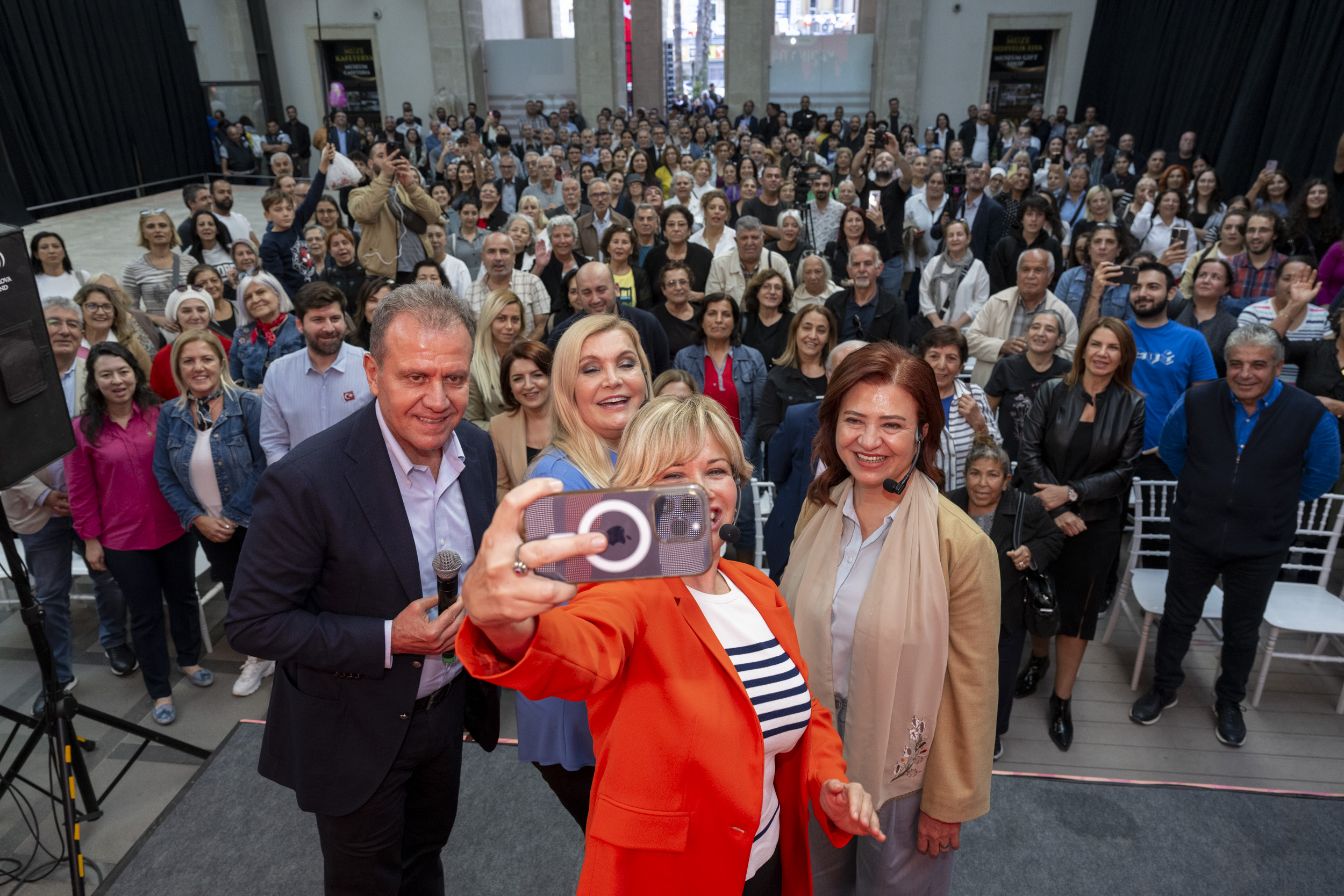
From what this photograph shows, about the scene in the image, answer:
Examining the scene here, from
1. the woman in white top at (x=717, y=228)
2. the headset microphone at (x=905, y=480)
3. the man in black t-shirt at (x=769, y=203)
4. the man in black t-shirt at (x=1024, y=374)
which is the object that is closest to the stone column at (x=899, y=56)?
the man in black t-shirt at (x=769, y=203)

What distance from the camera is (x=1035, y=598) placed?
304 cm

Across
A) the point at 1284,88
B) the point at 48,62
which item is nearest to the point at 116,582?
the point at 1284,88

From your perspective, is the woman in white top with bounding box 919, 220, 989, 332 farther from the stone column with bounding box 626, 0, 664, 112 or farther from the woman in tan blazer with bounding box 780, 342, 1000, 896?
the stone column with bounding box 626, 0, 664, 112

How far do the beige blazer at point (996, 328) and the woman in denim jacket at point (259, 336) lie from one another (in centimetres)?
383

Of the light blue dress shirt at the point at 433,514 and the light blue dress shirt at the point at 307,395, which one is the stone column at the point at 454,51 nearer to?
the light blue dress shirt at the point at 307,395

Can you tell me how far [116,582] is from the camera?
3545 mm

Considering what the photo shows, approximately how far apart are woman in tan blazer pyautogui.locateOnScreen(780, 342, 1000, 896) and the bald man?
2023 mm

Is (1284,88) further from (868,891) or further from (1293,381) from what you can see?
(868,891)

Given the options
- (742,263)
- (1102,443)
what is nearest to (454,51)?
(742,263)

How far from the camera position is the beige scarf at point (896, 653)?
1.78m

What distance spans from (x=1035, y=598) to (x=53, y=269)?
6.03 meters

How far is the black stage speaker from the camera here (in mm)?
2367

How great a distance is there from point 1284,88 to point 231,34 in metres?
18.9

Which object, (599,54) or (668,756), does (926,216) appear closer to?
(668,756)
